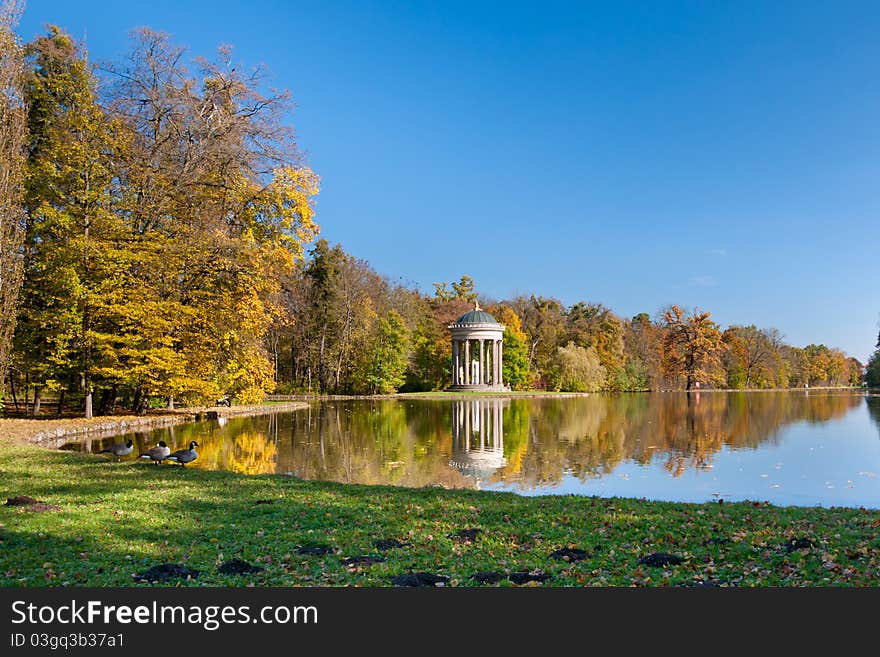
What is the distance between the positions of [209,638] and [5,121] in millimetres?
17693

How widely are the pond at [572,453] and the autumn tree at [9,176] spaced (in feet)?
13.9

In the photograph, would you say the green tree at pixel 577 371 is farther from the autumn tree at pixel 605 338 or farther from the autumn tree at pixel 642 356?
the autumn tree at pixel 642 356

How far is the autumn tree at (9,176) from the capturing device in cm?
1662

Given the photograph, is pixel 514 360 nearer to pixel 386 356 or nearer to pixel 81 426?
pixel 386 356

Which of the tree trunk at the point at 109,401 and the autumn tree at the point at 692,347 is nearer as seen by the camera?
the tree trunk at the point at 109,401

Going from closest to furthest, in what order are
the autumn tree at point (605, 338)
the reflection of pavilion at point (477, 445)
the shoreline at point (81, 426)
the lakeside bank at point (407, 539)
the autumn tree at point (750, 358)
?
the lakeside bank at point (407, 539), the reflection of pavilion at point (477, 445), the shoreline at point (81, 426), the autumn tree at point (605, 338), the autumn tree at point (750, 358)

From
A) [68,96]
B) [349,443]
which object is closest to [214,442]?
[349,443]

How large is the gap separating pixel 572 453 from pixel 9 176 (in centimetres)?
1617

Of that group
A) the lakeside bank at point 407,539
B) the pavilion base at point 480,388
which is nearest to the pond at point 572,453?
the lakeside bank at point 407,539

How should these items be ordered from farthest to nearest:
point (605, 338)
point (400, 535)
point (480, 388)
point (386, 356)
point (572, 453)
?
1. point (605, 338)
2. point (480, 388)
3. point (386, 356)
4. point (572, 453)
5. point (400, 535)

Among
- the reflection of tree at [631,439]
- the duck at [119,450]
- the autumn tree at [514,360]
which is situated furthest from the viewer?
the autumn tree at [514,360]

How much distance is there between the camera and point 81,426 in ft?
57.8

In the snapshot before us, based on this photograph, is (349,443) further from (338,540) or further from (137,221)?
(338,540)

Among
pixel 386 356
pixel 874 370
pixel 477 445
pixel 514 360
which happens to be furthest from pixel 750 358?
pixel 477 445
